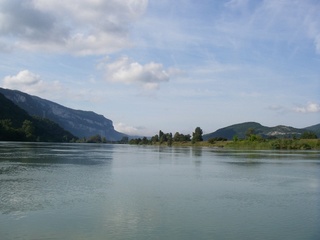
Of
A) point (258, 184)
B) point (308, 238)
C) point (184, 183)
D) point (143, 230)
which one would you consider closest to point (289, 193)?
point (258, 184)

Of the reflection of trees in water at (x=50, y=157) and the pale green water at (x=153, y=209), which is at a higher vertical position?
the reflection of trees in water at (x=50, y=157)

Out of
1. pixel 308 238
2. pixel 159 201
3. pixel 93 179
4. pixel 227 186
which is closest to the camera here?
pixel 308 238

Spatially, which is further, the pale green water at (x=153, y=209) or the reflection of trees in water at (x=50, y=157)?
the reflection of trees in water at (x=50, y=157)

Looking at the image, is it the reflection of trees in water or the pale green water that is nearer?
the pale green water

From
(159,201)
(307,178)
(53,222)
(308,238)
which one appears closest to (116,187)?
(159,201)

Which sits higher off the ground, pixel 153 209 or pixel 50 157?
pixel 50 157

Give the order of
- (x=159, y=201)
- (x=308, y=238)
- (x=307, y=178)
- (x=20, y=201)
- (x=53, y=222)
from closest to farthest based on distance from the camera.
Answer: (x=308, y=238)
(x=53, y=222)
(x=20, y=201)
(x=159, y=201)
(x=307, y=178)

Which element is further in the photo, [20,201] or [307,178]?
[307,178]

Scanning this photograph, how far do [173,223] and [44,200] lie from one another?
8786mm

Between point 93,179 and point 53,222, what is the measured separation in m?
16.3

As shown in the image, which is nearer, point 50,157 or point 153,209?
point 153,209

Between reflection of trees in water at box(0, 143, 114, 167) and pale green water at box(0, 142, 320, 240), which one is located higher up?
reflection of trees in water at box(0, 143, 114, 167)

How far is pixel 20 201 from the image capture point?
21703 millimetres

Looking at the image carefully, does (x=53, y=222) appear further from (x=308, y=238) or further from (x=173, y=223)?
(x=308, y=238)
